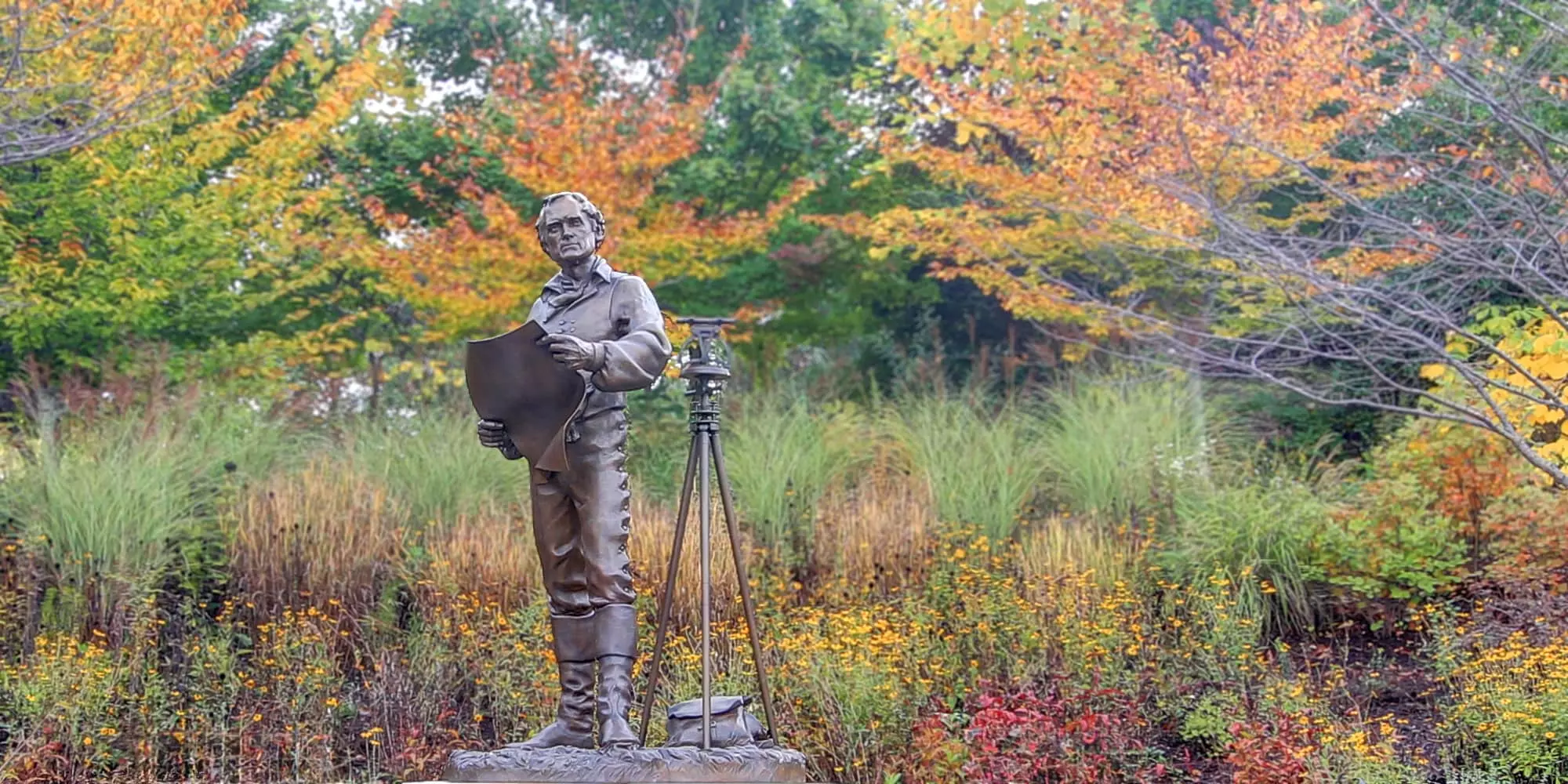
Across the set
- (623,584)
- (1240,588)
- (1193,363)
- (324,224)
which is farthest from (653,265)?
(623,584)

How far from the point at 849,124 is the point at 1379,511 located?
22.3ft

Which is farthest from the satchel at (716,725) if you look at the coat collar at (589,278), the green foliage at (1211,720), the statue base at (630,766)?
the green foliage at (1211,720)

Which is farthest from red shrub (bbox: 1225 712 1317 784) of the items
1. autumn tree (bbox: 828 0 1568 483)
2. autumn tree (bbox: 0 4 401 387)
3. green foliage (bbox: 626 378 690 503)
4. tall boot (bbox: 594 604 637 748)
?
autumn tree (bbox: 0 4 401 387)

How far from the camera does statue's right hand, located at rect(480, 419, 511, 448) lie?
5527 millimetres

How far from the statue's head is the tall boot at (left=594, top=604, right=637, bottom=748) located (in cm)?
123

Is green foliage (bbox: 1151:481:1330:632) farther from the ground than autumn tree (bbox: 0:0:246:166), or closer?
closer

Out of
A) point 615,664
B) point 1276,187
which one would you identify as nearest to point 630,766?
point 615,664

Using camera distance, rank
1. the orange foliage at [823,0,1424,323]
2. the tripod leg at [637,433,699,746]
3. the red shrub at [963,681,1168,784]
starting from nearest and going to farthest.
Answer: the tripod leg at [637,433,699,746], the red shrub at [963,681,1168,784], the orange foliage at [823,0,1424,323]

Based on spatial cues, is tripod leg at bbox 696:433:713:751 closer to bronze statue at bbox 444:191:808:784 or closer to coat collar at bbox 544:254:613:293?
bronze statue at bbox 444:191:808:784

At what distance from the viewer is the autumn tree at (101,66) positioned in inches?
358

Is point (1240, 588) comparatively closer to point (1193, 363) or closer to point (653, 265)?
point (1193, 363)

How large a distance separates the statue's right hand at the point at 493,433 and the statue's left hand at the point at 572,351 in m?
0.54

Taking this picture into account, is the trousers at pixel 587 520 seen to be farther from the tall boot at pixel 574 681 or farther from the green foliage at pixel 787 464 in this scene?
the green foliage at pixel 787 464

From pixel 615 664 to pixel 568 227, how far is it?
1.52 meters
